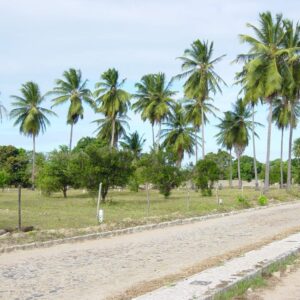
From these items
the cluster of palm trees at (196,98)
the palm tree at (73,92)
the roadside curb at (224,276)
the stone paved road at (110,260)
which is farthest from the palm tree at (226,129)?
the roadside curb at (224,276)

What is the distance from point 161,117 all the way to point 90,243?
132ft

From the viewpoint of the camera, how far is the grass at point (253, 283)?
6.77m

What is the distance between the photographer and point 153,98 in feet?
174

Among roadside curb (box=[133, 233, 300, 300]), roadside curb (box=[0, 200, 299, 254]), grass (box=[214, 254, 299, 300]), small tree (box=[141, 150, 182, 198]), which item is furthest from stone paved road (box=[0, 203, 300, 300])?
small tree (box=[141, 150, 182, 198])

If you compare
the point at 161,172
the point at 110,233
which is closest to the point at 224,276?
the point at 110,233

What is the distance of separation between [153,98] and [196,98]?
23.1ft

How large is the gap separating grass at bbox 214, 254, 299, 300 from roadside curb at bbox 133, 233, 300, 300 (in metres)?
0.04

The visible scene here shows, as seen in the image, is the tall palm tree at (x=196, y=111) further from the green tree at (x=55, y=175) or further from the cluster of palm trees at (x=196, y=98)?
the green tree at (x=55, y=175)

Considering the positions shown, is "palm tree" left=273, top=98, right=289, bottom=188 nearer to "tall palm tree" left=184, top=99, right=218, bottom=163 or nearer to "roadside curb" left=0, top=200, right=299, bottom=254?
"tall palm tree" left=184, top=99, right=218, bottom=163

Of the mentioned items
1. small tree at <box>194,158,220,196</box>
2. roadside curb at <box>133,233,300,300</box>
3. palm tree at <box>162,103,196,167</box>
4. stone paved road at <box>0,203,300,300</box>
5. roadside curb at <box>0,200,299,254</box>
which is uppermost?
palm tree at <box>162,103,196,167</box>

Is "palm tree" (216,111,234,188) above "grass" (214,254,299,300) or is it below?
above

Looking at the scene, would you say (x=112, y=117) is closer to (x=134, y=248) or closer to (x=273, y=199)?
(x=273, y=199)

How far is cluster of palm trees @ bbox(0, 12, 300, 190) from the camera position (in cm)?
3456

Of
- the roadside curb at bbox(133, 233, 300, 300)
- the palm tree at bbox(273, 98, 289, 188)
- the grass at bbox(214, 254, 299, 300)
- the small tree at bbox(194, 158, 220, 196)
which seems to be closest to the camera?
the roadside curb at bbox(133, 233, 300, 300)
